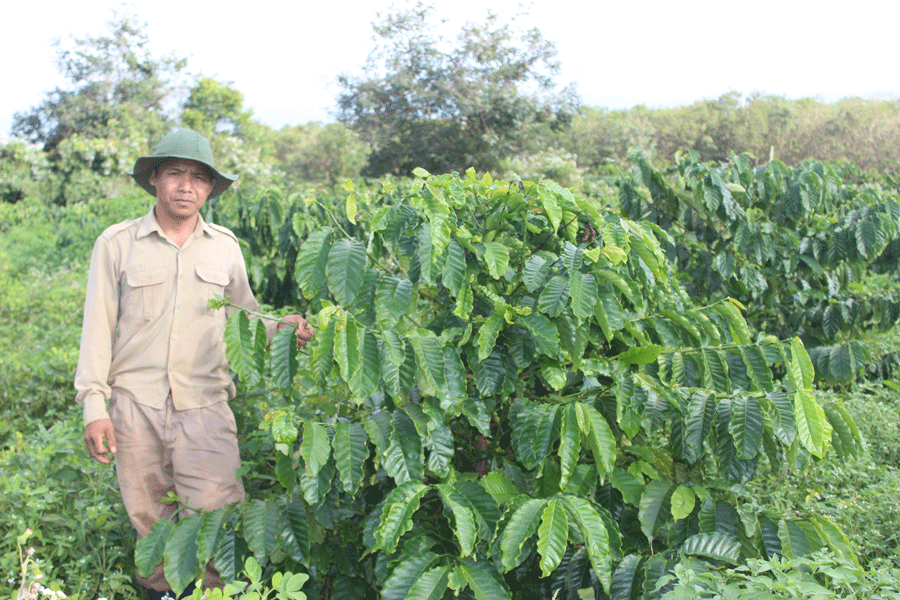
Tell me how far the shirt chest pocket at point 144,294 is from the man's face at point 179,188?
0.21 metres

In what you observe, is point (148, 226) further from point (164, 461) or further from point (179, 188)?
point (164, 461)

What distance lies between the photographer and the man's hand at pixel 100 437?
2.12 m

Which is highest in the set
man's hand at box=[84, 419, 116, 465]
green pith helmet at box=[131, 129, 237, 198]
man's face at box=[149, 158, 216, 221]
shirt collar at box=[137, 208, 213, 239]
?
green pith helmet at box=[131, 129, 237, 198]

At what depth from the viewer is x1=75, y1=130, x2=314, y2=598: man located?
2.25 m

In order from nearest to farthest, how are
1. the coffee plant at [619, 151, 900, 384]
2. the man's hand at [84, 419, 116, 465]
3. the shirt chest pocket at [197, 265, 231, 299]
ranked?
the man's hand at [84, 419, 116, 465], the shirt chest pocket at [197, 265, 231, 299], the coffee plant at [619, 151, 900, 384]

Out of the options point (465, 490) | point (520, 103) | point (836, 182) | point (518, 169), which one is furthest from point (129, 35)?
point (465, 490)

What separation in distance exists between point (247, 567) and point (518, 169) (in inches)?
553

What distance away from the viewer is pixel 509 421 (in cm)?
183

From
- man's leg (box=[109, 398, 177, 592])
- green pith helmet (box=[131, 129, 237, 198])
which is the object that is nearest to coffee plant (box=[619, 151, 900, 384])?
green pith helmet (box=[131, 129, 237, 198])

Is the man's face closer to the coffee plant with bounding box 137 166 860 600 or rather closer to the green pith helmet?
the green pith helmet

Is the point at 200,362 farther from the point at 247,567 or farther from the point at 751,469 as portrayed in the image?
the point at 751,469

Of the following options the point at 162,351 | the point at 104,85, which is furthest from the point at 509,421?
the point at 104,85

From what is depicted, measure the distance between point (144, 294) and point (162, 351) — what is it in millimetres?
200

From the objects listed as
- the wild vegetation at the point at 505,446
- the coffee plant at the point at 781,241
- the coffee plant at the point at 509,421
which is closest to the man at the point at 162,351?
the wild vegetation at the point at 505,446
